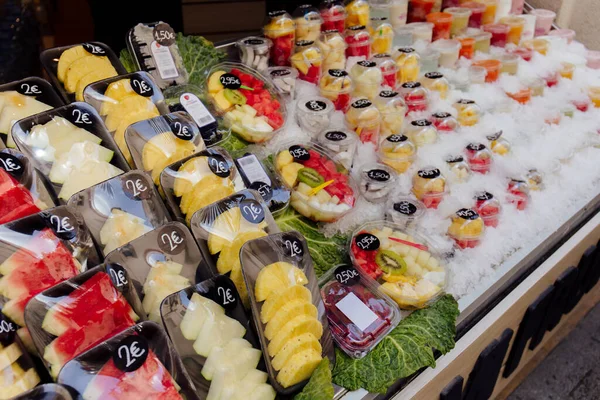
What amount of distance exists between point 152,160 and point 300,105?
829mm

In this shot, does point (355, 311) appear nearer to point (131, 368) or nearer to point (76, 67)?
point (131, 368)

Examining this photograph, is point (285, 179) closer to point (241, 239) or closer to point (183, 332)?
point (241, 239)

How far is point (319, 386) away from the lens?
4.45 feet

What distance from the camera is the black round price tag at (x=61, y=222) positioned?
1335 millimetres

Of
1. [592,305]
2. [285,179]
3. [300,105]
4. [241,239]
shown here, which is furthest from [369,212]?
[592,305]

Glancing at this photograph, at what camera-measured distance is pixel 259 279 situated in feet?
4.53

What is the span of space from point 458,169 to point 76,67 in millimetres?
1573

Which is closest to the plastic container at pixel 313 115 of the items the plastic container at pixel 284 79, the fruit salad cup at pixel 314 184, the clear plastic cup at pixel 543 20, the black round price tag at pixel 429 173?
the plastic container at pixel 284 79

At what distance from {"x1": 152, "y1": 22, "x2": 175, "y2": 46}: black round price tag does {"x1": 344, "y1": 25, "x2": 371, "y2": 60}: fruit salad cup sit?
92 cm

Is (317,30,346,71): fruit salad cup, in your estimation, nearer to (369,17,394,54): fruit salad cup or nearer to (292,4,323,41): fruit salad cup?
(292,4,323,41): fruit salad cup

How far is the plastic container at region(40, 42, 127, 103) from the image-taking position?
1.88 m

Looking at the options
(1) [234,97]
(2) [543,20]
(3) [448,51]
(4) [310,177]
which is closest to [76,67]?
(1) [234,97]

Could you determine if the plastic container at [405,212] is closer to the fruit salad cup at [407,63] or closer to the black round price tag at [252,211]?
the black round price tag at [252,211]

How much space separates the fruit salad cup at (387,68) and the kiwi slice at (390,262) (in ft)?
3.56
